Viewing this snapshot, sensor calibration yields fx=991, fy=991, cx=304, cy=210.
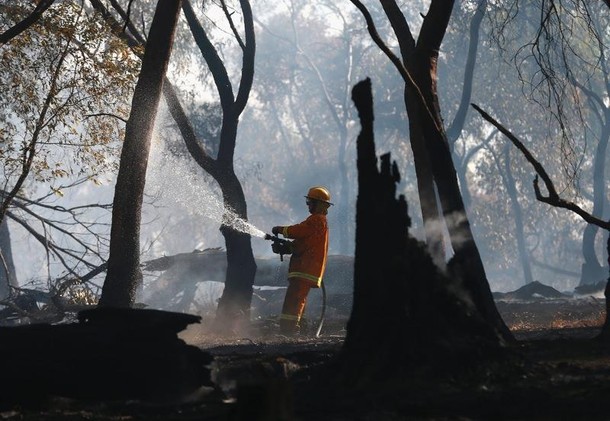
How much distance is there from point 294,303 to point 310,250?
80 centimetres

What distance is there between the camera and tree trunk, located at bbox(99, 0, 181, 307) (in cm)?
1177

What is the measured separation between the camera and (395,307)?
6.62m

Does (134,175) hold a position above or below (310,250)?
above

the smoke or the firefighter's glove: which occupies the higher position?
the smoke

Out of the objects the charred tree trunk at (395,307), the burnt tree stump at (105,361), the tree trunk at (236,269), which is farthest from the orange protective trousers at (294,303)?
the burnt tree stump at (105,361)

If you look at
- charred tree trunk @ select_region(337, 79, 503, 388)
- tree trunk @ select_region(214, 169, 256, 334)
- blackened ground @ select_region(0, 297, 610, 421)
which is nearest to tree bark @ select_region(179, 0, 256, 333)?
tree trunk @ select_region(214, 169, 256, 334)

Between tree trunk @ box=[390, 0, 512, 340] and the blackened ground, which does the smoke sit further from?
the blackened ground

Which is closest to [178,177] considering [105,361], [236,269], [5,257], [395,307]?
[5,257]

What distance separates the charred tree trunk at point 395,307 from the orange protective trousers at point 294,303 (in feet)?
20.3

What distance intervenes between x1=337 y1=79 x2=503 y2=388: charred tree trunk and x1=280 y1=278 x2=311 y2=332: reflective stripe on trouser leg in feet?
20.3

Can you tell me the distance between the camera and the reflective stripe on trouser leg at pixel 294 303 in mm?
13391

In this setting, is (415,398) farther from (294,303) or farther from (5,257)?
(5,257)

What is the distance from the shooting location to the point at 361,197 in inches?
286

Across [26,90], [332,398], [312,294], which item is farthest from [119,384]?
[312,294]
